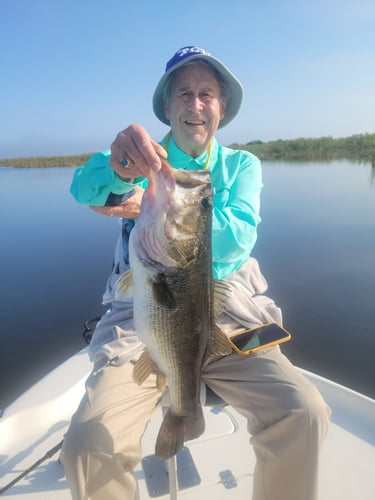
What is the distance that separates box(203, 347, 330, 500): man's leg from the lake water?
4.78 metres

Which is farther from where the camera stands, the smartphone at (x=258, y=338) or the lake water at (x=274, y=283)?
the lake water at (x=274, y=283)

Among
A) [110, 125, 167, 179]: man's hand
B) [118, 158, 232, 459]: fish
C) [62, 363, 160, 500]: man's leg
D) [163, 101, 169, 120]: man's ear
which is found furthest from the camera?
[163, 101, 169, 120]: man's ear

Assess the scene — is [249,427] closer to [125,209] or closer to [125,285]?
[125,285]

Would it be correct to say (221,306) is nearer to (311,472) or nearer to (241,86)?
(311,472)

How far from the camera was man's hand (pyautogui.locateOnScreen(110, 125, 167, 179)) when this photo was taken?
66.2 inches

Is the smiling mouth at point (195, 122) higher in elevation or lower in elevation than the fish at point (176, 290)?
higher

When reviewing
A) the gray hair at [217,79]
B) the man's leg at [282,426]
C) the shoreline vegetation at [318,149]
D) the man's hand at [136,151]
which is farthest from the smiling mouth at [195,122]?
the shoreline vegetation at [318,149]

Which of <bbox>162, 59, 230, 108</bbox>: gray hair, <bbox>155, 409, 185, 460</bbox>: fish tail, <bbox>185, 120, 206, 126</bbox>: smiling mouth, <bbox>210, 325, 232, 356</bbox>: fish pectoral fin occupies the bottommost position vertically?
<bbox>155, 409, 185, 460</bbox>: fish tail

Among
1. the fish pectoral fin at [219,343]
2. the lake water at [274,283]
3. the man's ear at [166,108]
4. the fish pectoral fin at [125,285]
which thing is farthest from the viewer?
the lake water at [274,283]

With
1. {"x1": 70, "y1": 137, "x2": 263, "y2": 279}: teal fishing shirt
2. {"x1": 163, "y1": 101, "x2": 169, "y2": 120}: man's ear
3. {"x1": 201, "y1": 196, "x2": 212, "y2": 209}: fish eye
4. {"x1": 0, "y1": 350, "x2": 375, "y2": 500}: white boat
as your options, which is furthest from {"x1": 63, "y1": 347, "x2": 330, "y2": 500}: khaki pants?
{"x1": 163, "y1": 101, "x2": 169, "y2": 120}: man's ear

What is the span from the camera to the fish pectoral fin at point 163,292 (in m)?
1.92

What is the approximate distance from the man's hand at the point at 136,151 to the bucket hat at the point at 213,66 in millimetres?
1106

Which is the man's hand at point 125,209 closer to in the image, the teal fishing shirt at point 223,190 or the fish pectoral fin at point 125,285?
the teal fishing shirt at point 223,190

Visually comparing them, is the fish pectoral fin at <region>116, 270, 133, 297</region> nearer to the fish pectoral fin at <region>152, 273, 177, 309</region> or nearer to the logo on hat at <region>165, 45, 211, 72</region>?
the fish pectoral fin at <region>152, 273, 177, 309</region>
